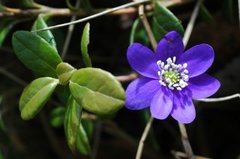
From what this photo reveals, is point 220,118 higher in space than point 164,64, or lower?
lower

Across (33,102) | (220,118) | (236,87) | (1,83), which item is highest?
(33,102)

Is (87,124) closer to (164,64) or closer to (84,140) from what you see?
(84,140)

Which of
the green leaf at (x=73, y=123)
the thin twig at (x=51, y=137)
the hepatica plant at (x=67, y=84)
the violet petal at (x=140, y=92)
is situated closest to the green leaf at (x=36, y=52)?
the hepatica plant at (x=67, y=84)

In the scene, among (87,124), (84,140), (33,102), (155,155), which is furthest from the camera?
(155,155)

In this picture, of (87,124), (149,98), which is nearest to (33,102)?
(149,98)

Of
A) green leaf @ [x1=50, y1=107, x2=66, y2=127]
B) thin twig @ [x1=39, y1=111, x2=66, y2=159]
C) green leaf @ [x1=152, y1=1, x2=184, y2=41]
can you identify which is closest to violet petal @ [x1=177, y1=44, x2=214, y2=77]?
green leaf @ [x1=152, y1=1, x2=184, y2=41]

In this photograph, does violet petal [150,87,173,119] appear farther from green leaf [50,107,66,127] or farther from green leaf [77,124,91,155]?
green leaf [50,107,66,127]

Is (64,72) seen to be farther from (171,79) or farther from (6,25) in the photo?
(6,25)
